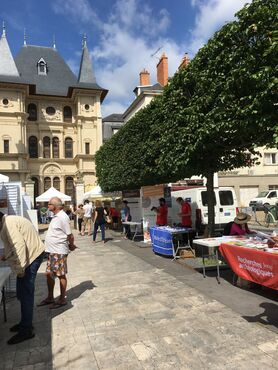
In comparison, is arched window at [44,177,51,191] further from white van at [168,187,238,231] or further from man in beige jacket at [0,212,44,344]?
man in beige jacket at [0,212,44,344]

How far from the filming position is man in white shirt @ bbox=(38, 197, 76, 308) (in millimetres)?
5973

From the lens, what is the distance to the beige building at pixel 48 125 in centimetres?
3953

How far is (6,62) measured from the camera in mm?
41031

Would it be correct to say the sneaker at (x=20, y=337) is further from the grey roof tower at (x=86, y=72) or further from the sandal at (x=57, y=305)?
the grey roof tower at (x=86, y=72)

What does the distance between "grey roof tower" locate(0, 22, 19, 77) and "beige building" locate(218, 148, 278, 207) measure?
1006 inches


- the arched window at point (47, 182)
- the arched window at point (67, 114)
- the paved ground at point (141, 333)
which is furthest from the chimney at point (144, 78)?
the paved ground at point (141, 333)

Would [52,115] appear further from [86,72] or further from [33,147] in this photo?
[86,72]

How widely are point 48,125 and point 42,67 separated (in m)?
8.76

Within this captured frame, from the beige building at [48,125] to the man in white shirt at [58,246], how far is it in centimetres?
3445

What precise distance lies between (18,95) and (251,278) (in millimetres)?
38530

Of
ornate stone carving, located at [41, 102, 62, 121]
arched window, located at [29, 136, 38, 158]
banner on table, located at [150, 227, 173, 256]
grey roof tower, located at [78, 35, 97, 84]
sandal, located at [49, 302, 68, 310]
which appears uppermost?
grey roof tower, located at [78, 35, 97, 84]

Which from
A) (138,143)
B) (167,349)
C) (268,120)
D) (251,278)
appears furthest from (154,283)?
(138,143)

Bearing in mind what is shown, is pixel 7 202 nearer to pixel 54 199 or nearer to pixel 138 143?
pixel 54 199

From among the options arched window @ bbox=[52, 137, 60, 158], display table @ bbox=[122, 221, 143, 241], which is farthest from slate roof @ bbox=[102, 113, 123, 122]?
display table @ bbox=[122, 221, 143, 241]
